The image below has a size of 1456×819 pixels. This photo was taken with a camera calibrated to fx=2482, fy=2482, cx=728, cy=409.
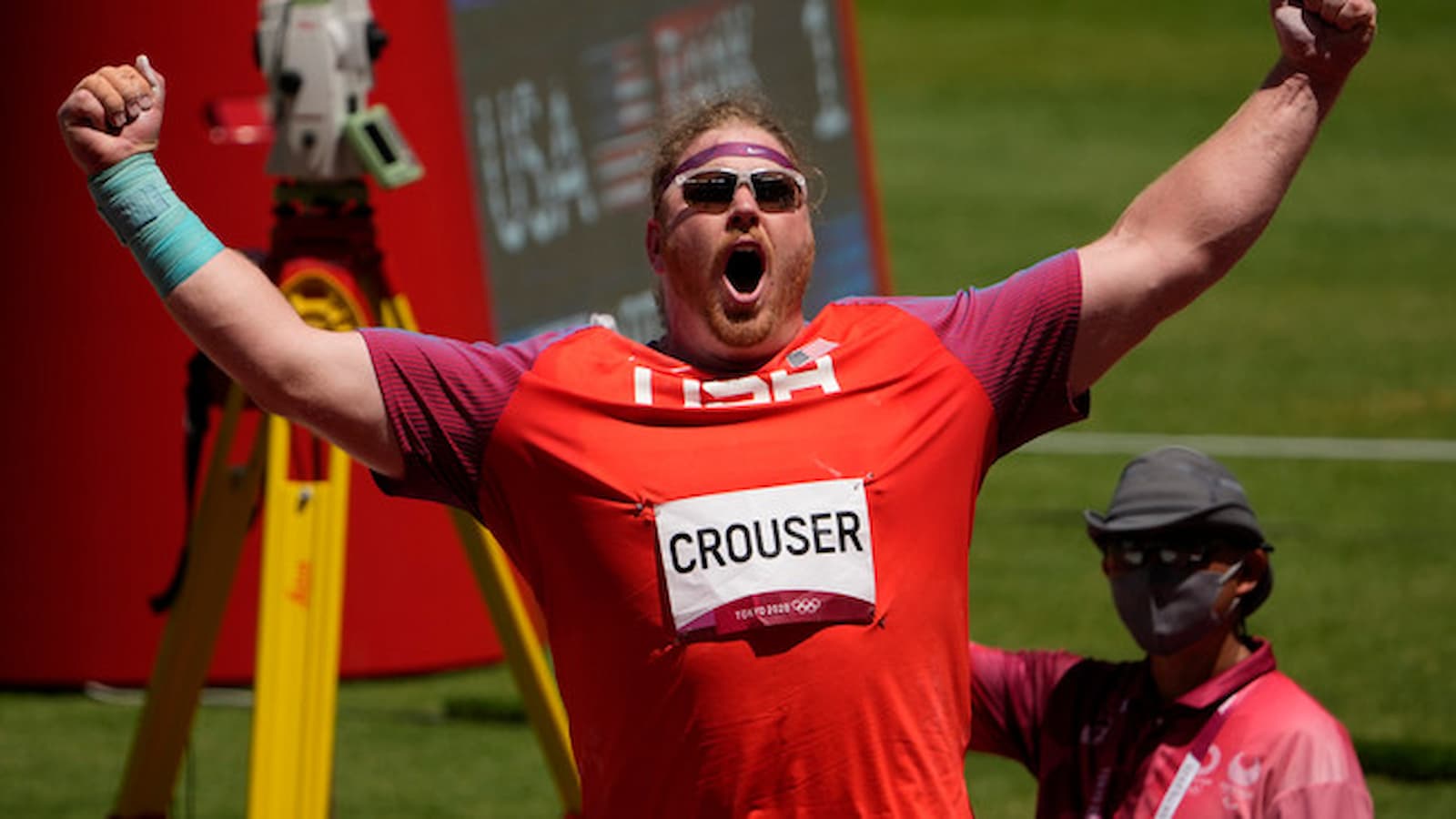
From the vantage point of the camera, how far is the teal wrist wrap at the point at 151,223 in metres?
3.21

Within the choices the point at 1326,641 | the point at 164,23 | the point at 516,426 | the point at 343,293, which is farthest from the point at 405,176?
the point at 1326,641

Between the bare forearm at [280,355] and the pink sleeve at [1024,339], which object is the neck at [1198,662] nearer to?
the pink sleeve at [1024,339]

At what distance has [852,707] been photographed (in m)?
3.29

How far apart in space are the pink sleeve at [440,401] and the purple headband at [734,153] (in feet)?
1.22

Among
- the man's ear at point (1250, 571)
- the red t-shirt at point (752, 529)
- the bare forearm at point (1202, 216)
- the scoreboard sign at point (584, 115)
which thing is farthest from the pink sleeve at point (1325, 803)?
the scoreboard sign at point (584, 115)

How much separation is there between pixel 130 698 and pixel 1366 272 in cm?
939

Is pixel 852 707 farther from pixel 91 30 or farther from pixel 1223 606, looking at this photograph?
pixel 91 30

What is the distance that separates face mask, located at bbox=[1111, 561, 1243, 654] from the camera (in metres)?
4.20

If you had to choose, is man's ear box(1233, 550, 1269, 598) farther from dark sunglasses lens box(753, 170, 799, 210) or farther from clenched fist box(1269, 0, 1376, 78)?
dark sunglasses lens box(753, 170, 799, 210)

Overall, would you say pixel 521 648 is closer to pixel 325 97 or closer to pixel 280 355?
pixel 325 97

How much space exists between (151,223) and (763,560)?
91cm

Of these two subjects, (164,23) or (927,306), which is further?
(164,23)

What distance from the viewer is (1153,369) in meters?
12.3

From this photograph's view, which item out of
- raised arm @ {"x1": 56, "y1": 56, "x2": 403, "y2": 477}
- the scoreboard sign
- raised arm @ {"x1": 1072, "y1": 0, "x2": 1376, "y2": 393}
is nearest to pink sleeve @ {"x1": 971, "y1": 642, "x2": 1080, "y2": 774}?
raised arm @ {"x1": 1072, "y1": 0, "x2": 1376, "y2": 393}
